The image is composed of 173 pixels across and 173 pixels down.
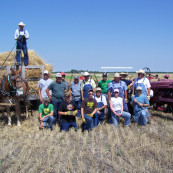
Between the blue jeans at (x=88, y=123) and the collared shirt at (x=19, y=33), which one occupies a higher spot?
the collared shirt at (x=19, y=33)

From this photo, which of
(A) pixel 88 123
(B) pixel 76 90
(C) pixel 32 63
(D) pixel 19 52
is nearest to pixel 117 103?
(A) pixel 88 123

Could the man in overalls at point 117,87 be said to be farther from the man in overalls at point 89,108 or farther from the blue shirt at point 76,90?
the blue shirt at point 76,90

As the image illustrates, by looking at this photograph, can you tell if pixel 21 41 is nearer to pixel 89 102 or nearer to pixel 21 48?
A: pixel 21 48

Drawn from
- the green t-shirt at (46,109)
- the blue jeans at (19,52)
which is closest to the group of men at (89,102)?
the green t-shirt at (46,109)

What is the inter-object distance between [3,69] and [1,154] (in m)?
4.76

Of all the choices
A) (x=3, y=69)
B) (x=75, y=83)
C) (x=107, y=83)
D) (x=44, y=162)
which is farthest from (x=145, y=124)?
(x=3, y=69)

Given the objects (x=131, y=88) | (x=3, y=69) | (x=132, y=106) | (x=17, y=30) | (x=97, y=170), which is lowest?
(x=97, y=170)

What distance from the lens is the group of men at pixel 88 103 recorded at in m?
7.17

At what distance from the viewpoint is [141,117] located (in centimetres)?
779

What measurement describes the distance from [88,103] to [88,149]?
2.07 meters

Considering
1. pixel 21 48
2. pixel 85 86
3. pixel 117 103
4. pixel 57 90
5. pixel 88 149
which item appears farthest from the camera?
pixel 21 48

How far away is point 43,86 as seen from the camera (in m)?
7.97

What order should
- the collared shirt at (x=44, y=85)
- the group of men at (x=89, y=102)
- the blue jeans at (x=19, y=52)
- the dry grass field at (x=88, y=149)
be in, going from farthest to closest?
the blue jeans at (x=19, y=52), the collared shirt at (x=44, y=85), the group of men at (x=89, y=102), the dry grass field at (x=88, y=149)

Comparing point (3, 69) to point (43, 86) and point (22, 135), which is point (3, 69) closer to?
point (43, 86)
